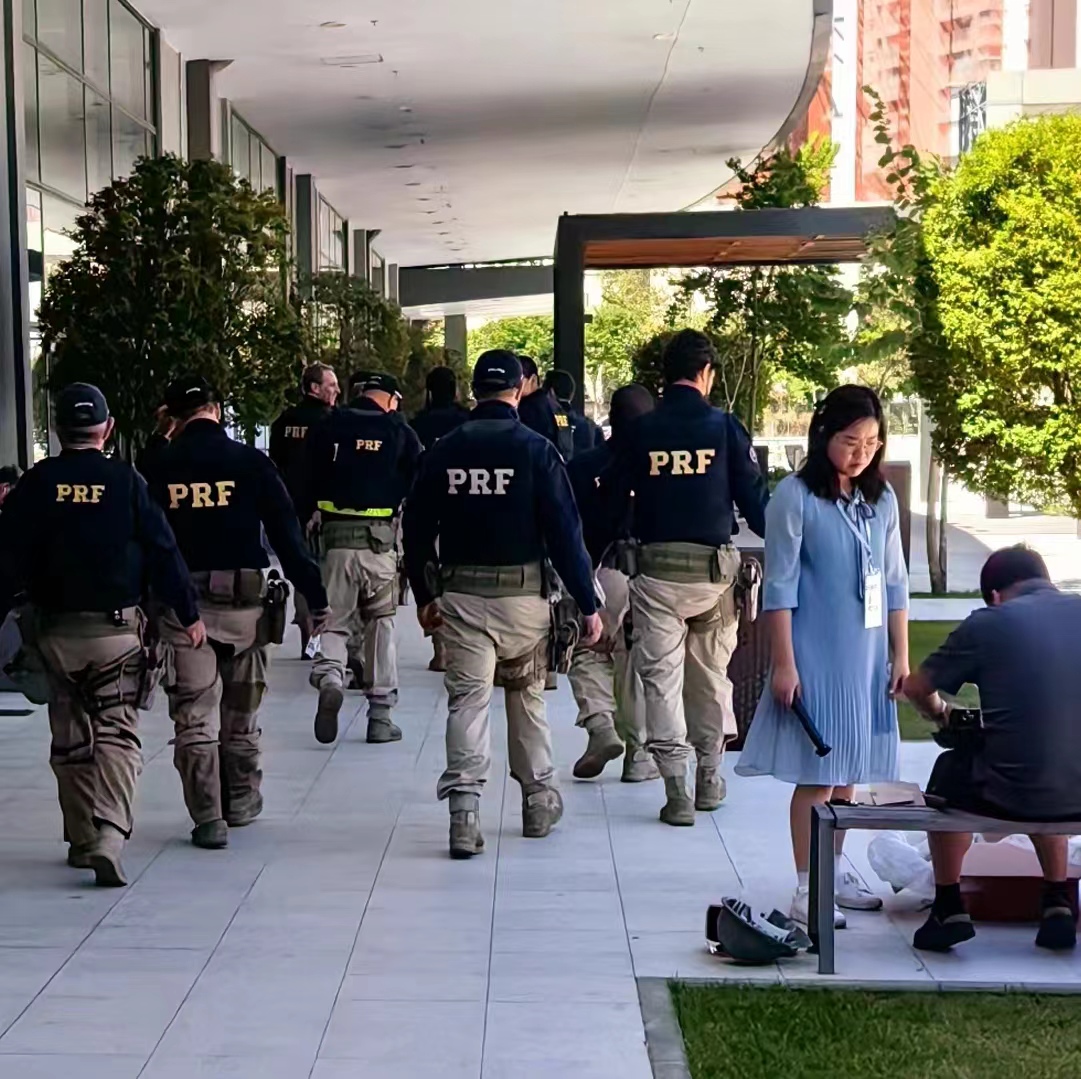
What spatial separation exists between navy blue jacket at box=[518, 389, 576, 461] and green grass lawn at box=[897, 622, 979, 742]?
2849 millimetres

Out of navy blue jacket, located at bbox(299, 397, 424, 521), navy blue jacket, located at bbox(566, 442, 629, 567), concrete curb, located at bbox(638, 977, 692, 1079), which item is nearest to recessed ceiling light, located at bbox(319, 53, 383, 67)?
navy blue jacket, located at bbox(299, 397, 424, 521)

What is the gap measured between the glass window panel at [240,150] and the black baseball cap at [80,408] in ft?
58.0

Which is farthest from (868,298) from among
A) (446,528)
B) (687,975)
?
(687,975)

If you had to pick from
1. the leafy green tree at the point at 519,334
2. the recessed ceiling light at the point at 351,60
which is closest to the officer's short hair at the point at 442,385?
the recessed ceiling light at the point at 351,60

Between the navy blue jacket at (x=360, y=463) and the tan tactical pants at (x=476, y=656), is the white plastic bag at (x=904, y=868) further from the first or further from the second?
the navy blue jacket at (x=360, y=463)

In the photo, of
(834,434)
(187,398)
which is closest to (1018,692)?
(834,434)

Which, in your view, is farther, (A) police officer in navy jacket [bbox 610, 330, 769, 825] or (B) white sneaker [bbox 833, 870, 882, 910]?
(A) police officer in navy jacket [bbox 610, 330, 769, 825]

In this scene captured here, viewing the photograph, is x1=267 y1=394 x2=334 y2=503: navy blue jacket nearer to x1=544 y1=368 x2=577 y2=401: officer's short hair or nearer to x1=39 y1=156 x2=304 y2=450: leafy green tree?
x1=39 y1=156 x2=304 y2=450: leafy green tree

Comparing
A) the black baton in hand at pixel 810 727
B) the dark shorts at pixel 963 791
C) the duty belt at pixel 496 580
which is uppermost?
the duty belt at pixel 496 580

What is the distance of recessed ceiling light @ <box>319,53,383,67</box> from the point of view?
70.6ft

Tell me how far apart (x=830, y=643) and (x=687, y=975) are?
1.19m

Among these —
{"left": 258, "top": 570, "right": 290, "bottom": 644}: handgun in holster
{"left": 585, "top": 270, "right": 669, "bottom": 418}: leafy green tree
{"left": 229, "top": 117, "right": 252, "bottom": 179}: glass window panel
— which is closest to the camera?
{"left": 258, "top": 570, "right": 290, "bottom": 644}: handgun in holster

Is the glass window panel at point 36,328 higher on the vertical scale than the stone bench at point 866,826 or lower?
higher

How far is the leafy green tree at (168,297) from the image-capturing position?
39.4ft
